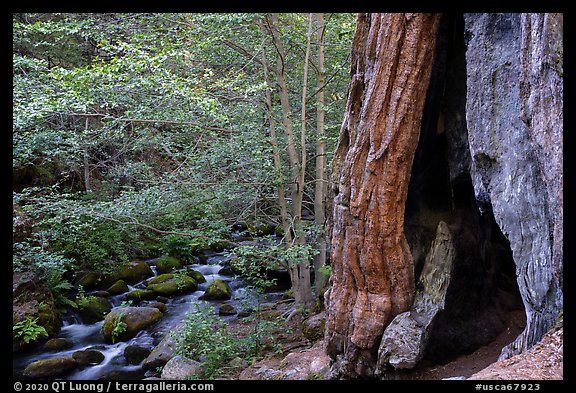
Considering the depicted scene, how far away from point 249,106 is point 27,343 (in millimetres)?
9038

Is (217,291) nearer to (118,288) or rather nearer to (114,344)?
(118,288)

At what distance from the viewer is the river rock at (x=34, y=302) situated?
11.5 meters

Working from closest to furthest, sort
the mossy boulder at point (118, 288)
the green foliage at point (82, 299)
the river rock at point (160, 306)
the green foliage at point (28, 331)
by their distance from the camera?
the green foliage at point (28, 331)
the green foliage at point (82, 299)
the river rock at point (160, 306)
the mossy boulder at point (118, 288)

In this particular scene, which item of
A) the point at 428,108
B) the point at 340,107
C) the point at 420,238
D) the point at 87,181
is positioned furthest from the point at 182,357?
the point at 87,181

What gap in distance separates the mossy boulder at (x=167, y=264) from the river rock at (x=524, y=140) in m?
13.1

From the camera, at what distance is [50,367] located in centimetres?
992

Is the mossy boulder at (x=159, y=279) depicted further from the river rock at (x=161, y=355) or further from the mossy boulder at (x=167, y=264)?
the river rock at (x=161, y=355)

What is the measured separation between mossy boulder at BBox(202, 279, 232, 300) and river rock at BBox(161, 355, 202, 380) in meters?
4.89

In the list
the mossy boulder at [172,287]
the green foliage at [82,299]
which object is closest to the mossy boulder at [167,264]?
the mossy boulder at [172,287]

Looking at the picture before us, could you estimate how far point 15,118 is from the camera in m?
7.61

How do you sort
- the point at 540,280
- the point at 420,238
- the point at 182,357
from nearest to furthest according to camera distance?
the point at 540,280, the point at 420,238, the point at 182,357

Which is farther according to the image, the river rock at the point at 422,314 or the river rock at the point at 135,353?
the river rock at the point at 135,353

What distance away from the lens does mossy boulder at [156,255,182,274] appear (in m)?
16.0
